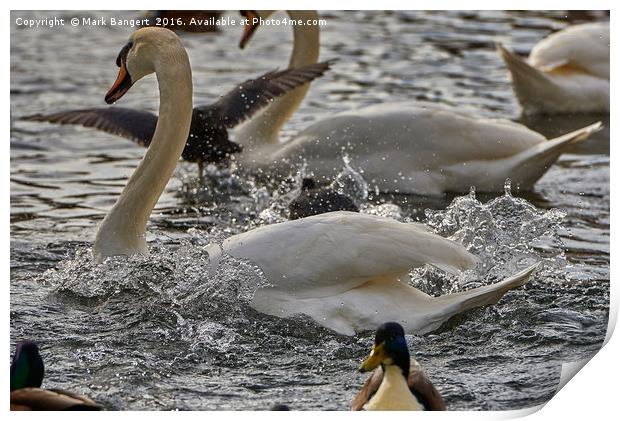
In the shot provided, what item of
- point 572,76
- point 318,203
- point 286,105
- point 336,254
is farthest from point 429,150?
point 572,76

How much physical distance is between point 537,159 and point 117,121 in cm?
298

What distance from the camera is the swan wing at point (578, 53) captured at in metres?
11.4

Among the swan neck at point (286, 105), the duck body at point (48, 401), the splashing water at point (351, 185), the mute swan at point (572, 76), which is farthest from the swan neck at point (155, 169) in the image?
the mute swan at point (572, 76)

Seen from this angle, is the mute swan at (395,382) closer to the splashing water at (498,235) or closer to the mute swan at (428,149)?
the splashing water at (498,235)

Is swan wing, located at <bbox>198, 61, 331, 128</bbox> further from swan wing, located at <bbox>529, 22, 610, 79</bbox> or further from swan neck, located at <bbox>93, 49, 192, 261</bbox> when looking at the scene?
swan wing, located at <bbox>529, 22, 610, 79</bbox>

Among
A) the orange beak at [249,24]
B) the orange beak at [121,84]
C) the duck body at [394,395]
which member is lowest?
the duck body at [394,395]

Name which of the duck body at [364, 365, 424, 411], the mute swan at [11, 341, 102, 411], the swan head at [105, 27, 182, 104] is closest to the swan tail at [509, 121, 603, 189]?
the swan head at [105, 27, 182, 104]

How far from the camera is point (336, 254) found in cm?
598

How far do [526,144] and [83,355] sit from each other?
13.7 feet

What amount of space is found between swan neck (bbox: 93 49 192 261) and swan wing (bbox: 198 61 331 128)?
2048 millimetres

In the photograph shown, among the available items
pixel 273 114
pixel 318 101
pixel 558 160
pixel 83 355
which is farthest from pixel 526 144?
pixel 83 355

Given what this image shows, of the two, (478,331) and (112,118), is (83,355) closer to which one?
(478,331)

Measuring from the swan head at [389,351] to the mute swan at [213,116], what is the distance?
394cm

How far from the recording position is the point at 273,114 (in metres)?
9.71
